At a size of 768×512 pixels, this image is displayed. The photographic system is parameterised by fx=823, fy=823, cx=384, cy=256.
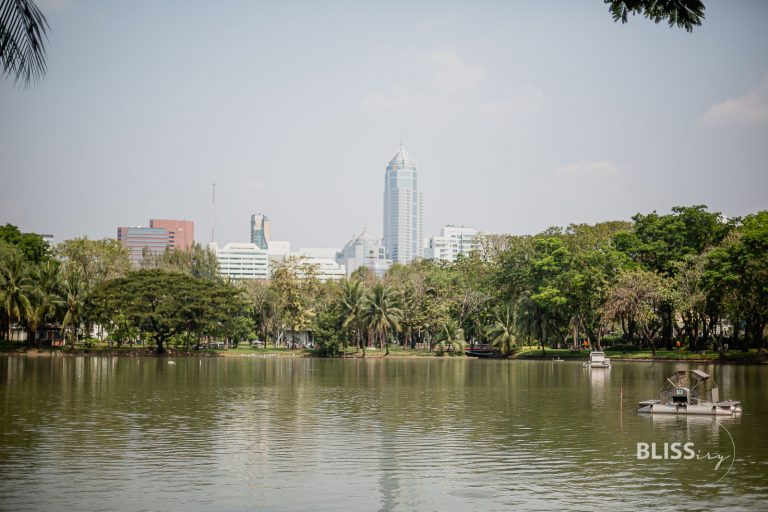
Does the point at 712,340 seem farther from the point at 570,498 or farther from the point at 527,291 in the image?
the point at 570,498

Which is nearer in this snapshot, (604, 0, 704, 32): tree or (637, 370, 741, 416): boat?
(604, 0, 704, 32): tree

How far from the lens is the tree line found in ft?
246

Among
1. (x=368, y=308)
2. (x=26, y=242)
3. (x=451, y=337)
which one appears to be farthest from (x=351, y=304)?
(x=26, y=242)

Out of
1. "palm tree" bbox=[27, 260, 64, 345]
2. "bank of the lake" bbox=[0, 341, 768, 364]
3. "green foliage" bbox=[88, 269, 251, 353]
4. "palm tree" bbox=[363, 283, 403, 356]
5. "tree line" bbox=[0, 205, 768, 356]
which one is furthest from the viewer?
"palm tree" bbox=[363, 283, 403, 356]

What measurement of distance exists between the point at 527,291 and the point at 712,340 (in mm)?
19780

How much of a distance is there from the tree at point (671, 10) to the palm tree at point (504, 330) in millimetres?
81688

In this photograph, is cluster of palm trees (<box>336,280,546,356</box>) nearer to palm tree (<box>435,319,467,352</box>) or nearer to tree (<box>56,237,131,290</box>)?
palm tree (<box>435,319,467,352</box>)

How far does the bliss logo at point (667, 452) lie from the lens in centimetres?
2047

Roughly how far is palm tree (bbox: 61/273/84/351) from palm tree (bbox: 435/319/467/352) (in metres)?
39.6

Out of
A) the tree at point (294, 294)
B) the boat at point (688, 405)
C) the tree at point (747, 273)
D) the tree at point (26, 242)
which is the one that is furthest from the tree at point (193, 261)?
the boat at point (688, 405)

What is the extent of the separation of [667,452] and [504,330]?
70556 mm

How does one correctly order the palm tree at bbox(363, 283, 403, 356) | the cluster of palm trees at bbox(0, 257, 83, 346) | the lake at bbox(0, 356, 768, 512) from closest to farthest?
the lake at bbox(0, 356, 768, 512) → the cluster of palm trees at bbox(0, 257, 83, 346) → the palm tree at bbox(363, 283, 403, 356)

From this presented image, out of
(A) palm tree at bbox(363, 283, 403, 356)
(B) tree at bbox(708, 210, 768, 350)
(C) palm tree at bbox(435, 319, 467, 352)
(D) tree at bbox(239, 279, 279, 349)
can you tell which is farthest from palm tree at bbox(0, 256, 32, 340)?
(B) tree at bbox(708, 210, 768, 350)

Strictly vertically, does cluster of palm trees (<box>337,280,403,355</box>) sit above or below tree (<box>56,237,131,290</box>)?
below
